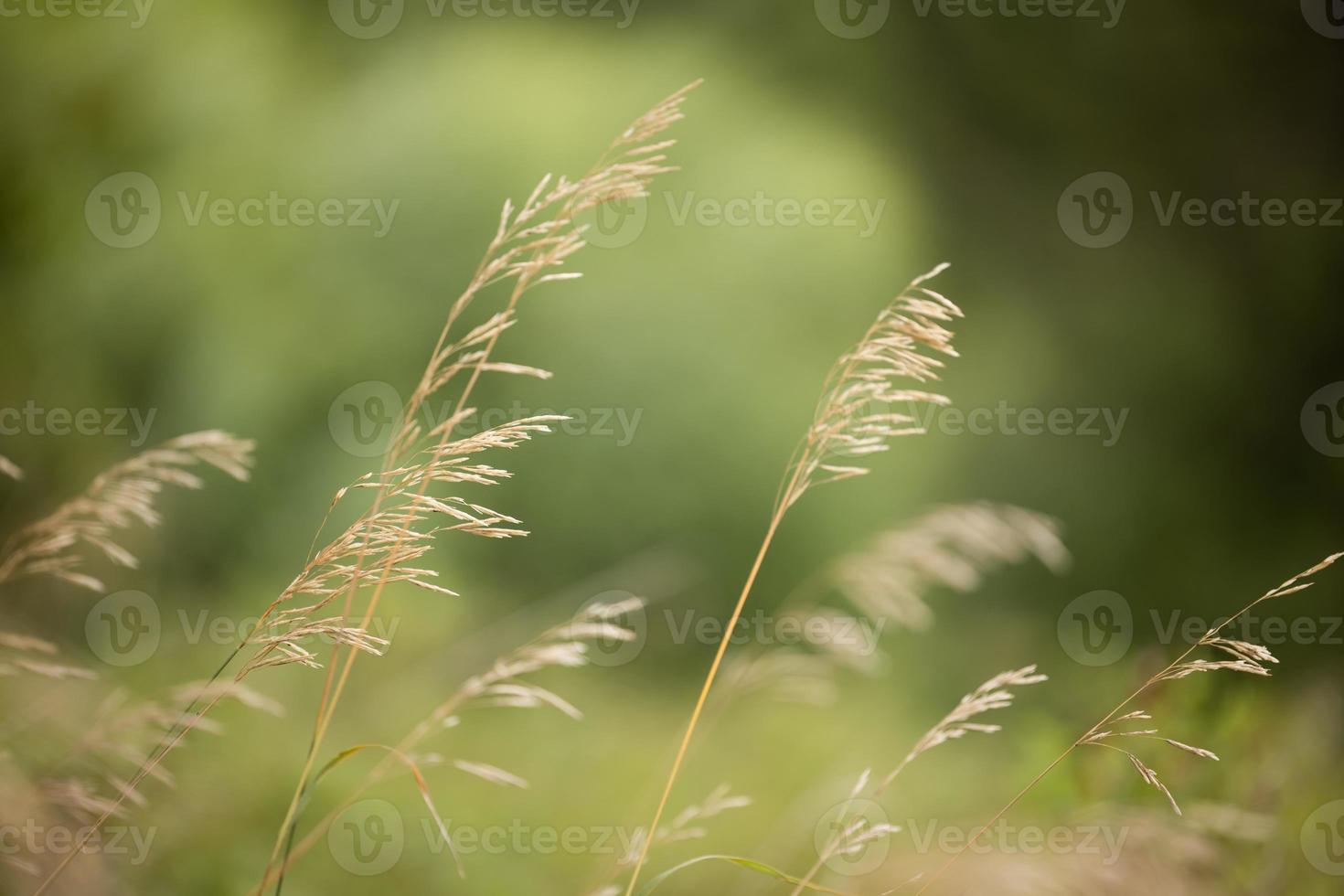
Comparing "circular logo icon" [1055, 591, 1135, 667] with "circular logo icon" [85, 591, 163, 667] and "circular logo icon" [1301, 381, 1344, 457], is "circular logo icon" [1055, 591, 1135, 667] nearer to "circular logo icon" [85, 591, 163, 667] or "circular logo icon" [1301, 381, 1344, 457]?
"circular logo icon" [1301, 381, 1344, 457]

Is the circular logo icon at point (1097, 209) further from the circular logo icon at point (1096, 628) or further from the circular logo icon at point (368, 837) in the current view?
the circular logo icon at point (368, 837)

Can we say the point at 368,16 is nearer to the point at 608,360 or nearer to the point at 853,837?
the point at 608,360

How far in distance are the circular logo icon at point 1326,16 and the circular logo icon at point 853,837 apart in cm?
347

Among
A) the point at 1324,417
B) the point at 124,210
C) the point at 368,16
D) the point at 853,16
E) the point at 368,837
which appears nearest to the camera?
the point at 368,837

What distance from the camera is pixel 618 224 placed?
2.78 meters

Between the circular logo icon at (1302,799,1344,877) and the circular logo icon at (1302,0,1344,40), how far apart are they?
10.0ft

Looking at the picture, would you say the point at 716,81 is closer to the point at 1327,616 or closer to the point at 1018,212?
the point at 1018,212

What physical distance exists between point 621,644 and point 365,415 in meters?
1.02

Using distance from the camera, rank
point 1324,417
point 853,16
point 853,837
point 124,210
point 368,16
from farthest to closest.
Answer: point 1324,417, point 853,16, point 368,16, point 124,210, point 853,837

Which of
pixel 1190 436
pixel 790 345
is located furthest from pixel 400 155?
pixel 1190 436

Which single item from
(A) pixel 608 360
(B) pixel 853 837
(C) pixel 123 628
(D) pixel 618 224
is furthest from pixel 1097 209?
(C) pixel 123 628

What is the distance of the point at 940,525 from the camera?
136 cm

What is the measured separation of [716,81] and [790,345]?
93 cm

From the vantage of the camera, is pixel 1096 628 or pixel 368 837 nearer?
pixel 368 837
